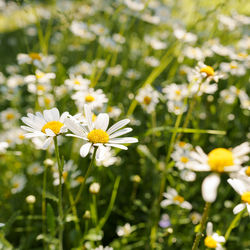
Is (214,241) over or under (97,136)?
under

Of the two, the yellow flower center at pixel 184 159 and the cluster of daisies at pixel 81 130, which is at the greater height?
the cluster of daisies at pixel 81 130

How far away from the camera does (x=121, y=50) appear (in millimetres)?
2988

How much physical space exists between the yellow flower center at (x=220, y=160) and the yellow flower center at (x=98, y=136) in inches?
11.9

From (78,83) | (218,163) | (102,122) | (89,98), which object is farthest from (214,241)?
(78,83)

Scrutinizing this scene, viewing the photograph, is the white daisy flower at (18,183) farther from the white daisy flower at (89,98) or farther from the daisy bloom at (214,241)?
the daisy bloom at (214,241)

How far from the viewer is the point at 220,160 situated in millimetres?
670

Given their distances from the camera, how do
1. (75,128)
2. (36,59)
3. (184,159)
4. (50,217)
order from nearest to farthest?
(75,128) < (50,217) < (184,159) < (36,59)

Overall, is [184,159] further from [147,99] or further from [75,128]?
[75,128]

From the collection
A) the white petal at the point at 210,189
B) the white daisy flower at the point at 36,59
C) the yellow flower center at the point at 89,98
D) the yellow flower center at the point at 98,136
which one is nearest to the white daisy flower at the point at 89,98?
the yellow flower center at the point at 89,98

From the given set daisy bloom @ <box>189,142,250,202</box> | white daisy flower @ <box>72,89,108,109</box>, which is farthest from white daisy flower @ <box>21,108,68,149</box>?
white daisy flower @ <box>72,89,108,109</box>

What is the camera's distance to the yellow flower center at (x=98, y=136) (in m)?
0.83

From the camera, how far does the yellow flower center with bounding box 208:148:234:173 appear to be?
2.18 ft

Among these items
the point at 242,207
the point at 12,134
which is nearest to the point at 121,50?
the point at 12,134

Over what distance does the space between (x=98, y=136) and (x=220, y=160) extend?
341 millimetres
